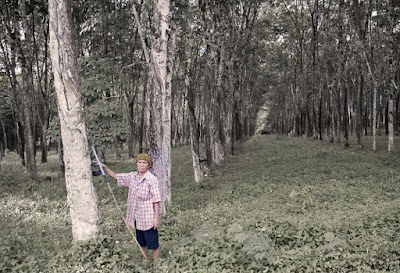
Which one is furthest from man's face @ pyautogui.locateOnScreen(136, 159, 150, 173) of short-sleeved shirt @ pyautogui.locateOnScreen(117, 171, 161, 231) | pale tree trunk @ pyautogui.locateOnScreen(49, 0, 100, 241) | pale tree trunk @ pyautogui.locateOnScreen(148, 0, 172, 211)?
pale tree trunk @ pyautogui.locateOnScreen(148, 0, 172, 211)

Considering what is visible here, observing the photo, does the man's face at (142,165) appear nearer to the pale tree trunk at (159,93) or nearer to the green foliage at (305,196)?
the pale tree trunk at (159,93)

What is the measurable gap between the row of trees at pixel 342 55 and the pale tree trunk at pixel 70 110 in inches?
626

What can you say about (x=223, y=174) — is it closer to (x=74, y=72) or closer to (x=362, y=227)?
(x=362, y=227)

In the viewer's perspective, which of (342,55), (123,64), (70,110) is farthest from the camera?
(342,55)

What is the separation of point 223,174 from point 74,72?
417 inches

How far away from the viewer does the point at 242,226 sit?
680 centimetres

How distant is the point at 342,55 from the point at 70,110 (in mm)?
18458

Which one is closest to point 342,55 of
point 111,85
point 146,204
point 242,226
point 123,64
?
point 123,64

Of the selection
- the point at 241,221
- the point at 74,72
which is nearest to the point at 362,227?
the point at 241,221

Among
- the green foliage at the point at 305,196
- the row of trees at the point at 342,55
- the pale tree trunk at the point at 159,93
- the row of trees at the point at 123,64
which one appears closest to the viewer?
the pale tree trunk at the point at 159,93

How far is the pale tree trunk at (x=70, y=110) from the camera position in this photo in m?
5.39

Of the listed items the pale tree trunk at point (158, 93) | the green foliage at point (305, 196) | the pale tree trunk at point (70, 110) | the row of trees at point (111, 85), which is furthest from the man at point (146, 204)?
the green foliage at point (305, 196)

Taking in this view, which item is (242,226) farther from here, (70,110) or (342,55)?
(342,55)

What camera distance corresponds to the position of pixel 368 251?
5480mm
